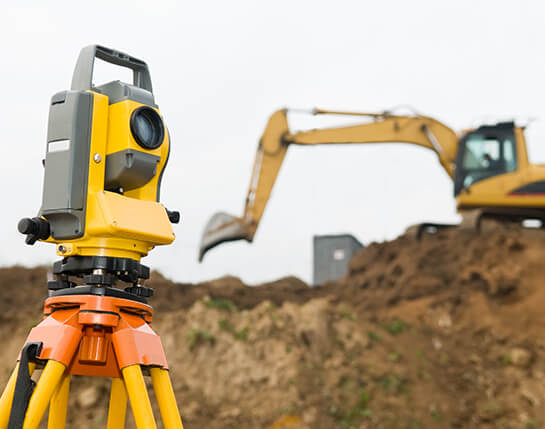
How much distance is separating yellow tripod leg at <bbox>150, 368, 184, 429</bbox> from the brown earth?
5556 mm

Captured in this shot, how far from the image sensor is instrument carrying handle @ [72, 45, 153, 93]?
8.47 ft

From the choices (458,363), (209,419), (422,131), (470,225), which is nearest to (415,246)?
(470,225)

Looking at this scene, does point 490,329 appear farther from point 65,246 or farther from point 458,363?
point 65,246

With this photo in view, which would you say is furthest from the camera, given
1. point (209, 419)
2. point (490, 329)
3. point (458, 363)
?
point (490, 329)

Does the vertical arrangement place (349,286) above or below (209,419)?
above

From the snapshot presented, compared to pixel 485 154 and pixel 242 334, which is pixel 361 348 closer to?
pixel 242 334

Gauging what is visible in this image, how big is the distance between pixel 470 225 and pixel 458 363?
436cm

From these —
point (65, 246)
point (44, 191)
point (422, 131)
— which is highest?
point (422, 131)

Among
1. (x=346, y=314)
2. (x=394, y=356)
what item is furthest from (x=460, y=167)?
(x=394, y=356)

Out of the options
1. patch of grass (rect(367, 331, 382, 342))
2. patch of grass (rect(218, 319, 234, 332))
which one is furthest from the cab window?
patch of grass (rect(218, 319, 234, 332))

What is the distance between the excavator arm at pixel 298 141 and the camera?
1273 centimetres

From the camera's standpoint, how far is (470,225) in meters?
13.3

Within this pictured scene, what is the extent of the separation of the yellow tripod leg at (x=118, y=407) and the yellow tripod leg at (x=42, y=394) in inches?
18.1

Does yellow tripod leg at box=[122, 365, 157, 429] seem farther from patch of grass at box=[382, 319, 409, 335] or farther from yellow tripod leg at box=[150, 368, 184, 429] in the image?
patch of grass at box=[382, 319, 409, 335]
